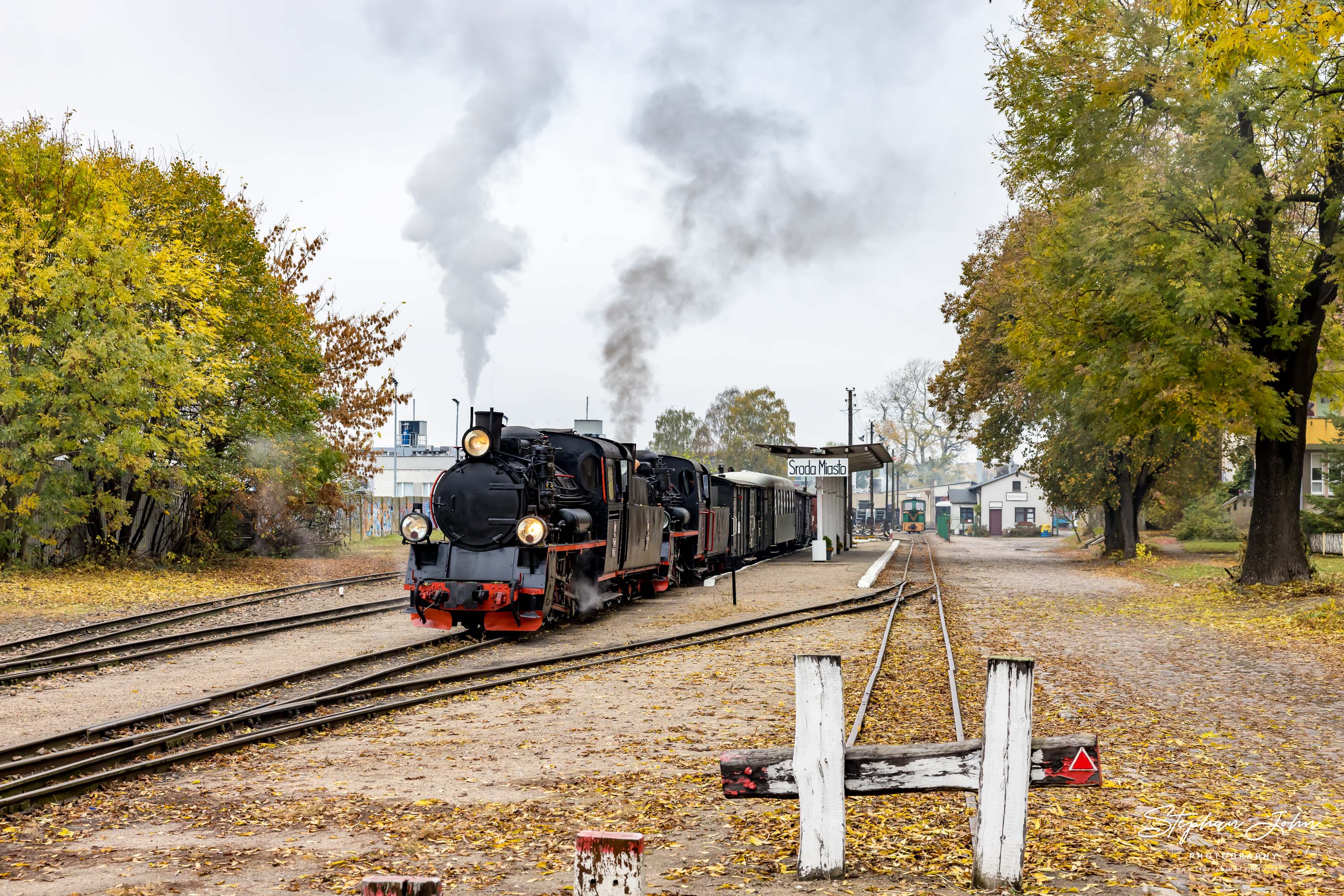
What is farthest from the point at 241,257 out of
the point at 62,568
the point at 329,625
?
the point at 329,625

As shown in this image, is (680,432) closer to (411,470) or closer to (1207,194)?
(411,470)

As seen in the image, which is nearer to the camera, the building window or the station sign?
the station sign

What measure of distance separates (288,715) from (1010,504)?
3551 inches

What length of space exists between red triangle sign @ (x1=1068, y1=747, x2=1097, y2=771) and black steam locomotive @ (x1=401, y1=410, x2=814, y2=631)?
9.75 m

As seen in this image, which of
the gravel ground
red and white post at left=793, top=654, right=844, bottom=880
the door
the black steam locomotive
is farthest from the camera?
the door

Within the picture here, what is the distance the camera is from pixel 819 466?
120 ft

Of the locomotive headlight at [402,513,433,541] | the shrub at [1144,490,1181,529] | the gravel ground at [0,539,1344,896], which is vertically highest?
the shrub at [1144,490,1181,529]

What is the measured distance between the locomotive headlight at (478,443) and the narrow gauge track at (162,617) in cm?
551

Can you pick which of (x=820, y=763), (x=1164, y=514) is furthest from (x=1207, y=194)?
(x=1164, y=514)

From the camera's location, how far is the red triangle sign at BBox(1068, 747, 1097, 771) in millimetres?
5090

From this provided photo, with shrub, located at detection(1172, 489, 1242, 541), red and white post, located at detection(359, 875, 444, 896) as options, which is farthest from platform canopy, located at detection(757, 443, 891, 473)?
red and white post, located at detection(359, 875, 444, 896)

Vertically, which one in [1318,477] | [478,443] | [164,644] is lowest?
[164,644]

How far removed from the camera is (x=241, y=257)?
2967 cm

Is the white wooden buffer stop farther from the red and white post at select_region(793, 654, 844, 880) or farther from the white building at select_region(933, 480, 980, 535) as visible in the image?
the white building at select_region(933, 480, 980, 535)
